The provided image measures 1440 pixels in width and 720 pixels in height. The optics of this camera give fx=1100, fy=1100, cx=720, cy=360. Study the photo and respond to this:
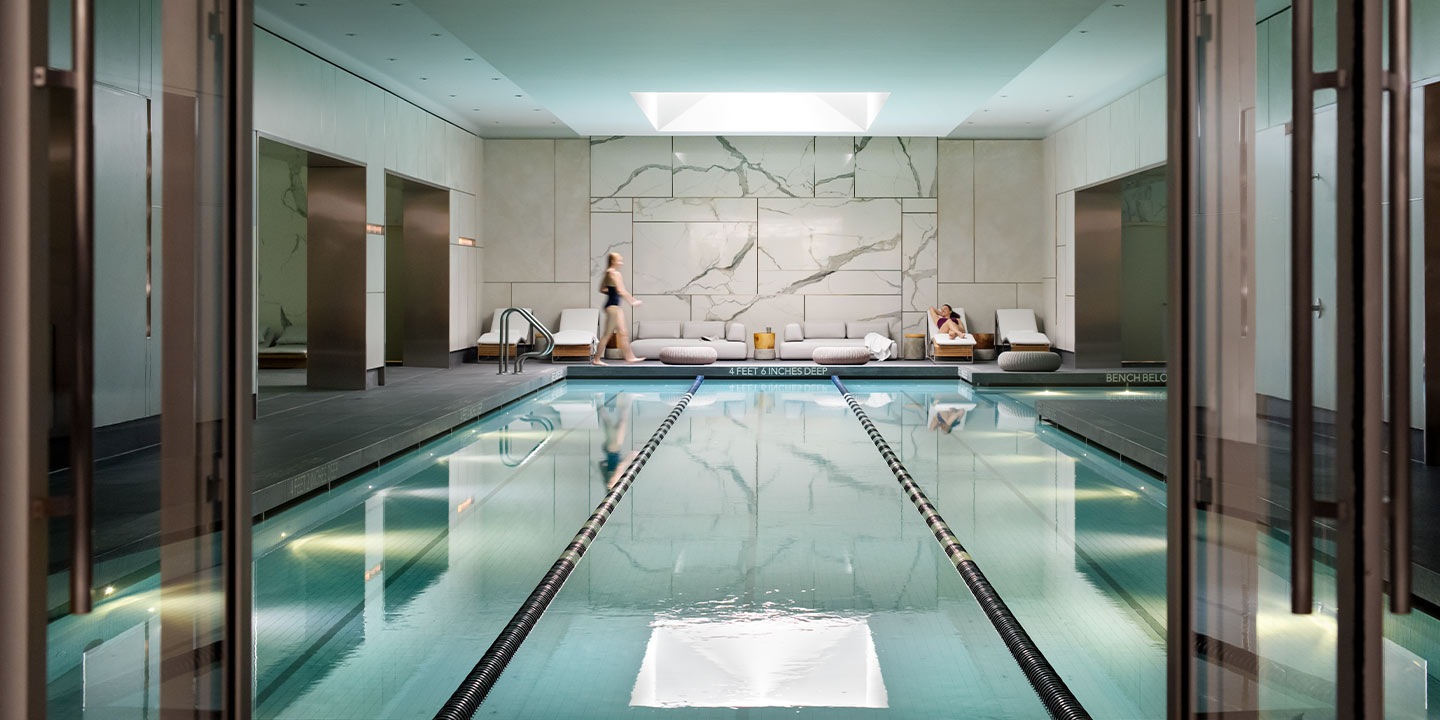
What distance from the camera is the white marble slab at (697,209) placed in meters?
18.0

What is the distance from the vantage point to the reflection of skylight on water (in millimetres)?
3402

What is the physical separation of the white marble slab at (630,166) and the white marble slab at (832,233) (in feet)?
5.76

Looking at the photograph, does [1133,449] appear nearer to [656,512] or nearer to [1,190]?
[656,512]

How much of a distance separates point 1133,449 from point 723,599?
4522 mm

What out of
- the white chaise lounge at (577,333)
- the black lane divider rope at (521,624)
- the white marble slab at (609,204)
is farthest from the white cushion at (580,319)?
the black lane divider rope at (521,624)

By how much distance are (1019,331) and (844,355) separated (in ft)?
9.92

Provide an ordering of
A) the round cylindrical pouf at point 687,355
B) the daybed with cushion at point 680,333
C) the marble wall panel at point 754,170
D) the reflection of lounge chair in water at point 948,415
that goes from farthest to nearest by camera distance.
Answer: the marble wall panel at point 754,170
the daybed with cushion at point 680,333
the round cylindrical pouf at point 687,355
the reflection of lounge chair in water at point 948,415

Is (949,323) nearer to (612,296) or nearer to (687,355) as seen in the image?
(687,355)

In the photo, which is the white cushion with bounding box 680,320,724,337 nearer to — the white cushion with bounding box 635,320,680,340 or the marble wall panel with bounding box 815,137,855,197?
the white cushion with bounding box 635,320,680,340

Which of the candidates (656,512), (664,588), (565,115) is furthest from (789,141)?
(664,588)

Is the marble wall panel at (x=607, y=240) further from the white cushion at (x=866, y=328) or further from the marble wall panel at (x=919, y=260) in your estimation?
the marble wall panel at (x=919, y=260)

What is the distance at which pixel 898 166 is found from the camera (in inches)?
704

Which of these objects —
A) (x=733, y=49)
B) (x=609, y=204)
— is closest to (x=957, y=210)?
(x=609, y=204)

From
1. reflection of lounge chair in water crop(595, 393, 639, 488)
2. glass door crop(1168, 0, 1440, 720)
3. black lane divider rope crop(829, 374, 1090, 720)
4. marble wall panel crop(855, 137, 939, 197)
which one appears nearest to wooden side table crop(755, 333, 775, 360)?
marble wall panel crop(855, 137, 939, 197)
